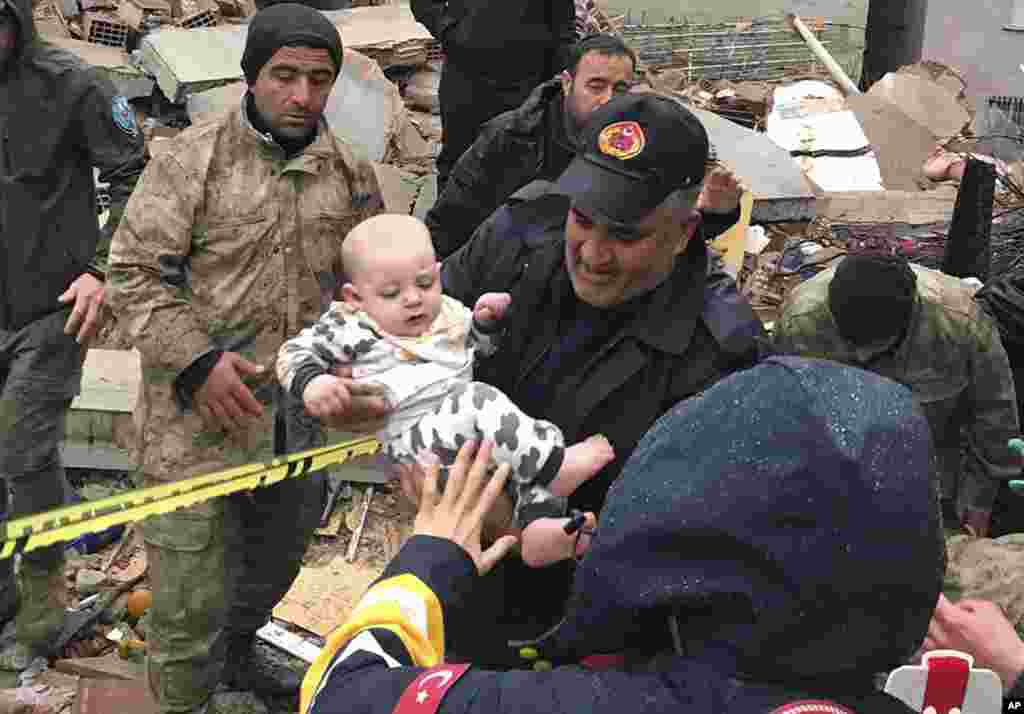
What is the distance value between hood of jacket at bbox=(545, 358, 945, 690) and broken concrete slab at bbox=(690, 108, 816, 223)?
6296mm

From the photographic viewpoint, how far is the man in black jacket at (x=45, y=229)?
4.83 meters

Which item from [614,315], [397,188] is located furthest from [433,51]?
[614,315]

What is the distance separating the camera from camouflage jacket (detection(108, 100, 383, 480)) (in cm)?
417

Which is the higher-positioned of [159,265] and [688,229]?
[688,229]

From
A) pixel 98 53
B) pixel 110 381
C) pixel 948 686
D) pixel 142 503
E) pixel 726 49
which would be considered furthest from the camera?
pixel 726 49

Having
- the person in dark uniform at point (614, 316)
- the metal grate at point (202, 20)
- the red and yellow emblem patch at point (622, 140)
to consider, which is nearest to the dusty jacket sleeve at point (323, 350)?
the person in dark uniform at point (614, 316)

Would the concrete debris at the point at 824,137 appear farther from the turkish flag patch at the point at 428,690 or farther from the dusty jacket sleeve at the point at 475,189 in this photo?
the turkish flag patch at the point at 428,690

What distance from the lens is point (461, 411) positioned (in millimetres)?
3242

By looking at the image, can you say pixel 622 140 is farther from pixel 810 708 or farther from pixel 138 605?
pixel 138 605

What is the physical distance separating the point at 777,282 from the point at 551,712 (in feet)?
19.4

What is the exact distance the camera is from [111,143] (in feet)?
16.0

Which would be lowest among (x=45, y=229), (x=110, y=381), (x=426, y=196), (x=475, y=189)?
(x=110, y=381)

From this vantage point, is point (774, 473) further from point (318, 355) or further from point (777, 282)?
point (777, 282)

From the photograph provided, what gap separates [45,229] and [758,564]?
3754 mm
